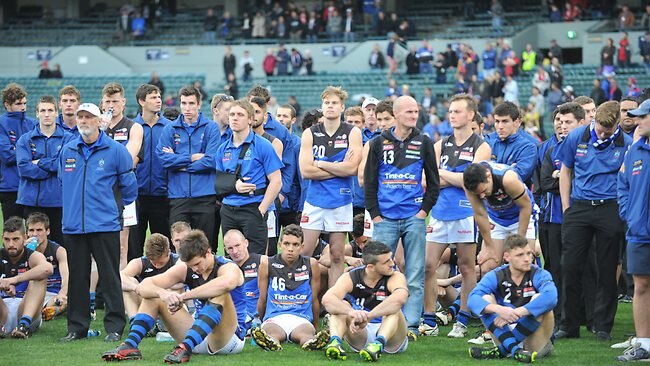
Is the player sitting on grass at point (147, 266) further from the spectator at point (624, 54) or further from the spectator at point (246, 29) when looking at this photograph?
the spectator at point (246, 29)

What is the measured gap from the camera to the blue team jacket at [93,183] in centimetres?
1050

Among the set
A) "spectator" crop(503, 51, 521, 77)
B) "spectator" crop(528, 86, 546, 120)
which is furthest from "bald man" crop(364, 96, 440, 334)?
"spectator" crop(503, 51, 521, 77)

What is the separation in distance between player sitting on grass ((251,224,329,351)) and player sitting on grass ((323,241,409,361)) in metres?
0.72

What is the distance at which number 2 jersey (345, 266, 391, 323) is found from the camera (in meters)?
9.90

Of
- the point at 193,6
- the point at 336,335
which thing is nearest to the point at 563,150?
the point at 336,335

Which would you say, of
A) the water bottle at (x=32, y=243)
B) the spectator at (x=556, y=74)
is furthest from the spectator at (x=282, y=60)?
the water bottle at (x=32, y=243)

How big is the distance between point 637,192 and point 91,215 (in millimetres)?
5063

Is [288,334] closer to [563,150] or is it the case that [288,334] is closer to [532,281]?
[532,281]

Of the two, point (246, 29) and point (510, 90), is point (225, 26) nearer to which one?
point (246, 29)

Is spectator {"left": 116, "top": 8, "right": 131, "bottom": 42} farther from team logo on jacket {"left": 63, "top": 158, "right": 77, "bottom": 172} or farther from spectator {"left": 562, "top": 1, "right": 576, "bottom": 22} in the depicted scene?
team logo on jacket {"left": 63, "top": 158, "right": 77, "bottom": 172}

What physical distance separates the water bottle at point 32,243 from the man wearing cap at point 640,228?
6073mm

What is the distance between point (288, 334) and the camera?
10.4m

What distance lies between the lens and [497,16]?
3978 centimetres

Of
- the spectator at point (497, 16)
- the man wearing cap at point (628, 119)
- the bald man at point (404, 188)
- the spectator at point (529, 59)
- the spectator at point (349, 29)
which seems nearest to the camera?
the bald man at point (404, 188)
